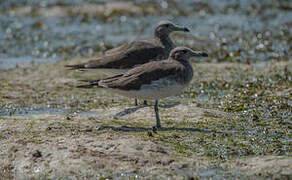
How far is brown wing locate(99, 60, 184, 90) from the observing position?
32.8ft

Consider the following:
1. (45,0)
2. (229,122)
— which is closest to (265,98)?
(229,122)

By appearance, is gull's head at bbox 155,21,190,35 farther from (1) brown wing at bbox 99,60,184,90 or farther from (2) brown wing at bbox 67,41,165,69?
(1) brown wing at bbox 99,60,184,90

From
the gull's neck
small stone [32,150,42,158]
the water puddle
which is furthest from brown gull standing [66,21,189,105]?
small stone [32,150,42,158]

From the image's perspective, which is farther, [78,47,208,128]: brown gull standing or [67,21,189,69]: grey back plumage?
[67,21,189,69]: grey back plumage

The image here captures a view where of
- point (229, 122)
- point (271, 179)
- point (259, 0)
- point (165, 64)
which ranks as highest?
point (259, 0)

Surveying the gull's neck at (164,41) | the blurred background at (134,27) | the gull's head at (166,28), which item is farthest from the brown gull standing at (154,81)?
→ the blurred background at (134,27)

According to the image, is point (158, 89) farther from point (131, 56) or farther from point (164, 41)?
point (164, 41)

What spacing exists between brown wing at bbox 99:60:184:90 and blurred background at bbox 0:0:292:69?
7485 millimetres

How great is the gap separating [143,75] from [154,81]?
284mm

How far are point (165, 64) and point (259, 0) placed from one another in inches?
708

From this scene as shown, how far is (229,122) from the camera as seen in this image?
10.5m

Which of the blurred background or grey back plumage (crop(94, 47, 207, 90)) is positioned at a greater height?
the blurred background

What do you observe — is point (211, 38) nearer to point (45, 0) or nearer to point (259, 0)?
point (259, 0)

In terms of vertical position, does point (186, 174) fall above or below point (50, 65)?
below
